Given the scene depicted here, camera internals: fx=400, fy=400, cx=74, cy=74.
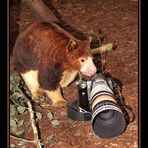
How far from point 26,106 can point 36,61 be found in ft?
0.55

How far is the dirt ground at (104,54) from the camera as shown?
134 cm

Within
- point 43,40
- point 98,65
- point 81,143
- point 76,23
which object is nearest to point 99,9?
point 76,23

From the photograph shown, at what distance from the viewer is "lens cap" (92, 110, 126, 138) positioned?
1296 mm

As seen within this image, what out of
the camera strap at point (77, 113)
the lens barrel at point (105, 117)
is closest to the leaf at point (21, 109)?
the camera strap at point (77, 113)

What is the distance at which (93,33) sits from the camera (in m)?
1.75

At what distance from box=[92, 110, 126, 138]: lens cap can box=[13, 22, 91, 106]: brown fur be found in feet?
0.63

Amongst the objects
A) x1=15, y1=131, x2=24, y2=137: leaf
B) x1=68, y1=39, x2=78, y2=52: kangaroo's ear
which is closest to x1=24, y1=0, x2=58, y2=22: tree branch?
x1=68, y1=39, x2=78, y2=52: kangaroo's ear

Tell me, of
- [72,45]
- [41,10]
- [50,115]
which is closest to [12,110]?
[50,115]

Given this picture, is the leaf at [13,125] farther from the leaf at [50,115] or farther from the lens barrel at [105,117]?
the lens barrel at [105,117]

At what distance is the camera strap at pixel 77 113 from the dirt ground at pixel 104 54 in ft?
0.06

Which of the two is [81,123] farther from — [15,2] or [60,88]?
[15,2]

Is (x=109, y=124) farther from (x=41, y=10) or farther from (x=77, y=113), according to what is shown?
(x=41, y=10)

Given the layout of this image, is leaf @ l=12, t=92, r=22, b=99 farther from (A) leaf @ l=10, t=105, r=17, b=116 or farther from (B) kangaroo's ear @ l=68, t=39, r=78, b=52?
(B) kangaroo's ear @ l=68, t=39, r=78, b=52

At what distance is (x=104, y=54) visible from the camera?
167 centimetres
